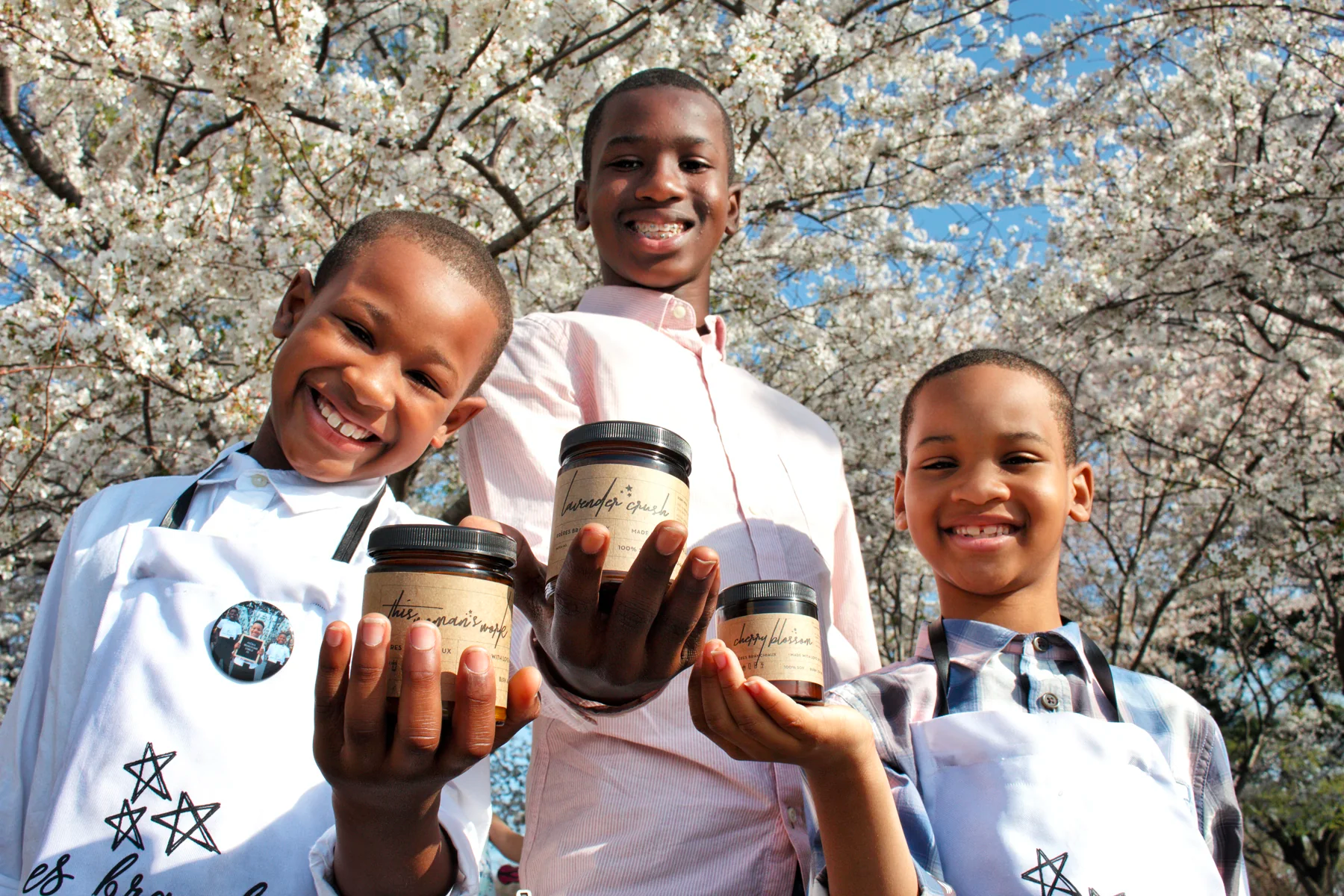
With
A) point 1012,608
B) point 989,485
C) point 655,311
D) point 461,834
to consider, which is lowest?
point 461,834

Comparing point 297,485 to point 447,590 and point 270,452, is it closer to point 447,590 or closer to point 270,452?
point 270,452

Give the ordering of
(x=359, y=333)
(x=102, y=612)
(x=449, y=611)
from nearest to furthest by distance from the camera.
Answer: (x=449, y=611), (x=102, y=612), (x=359, y=333)

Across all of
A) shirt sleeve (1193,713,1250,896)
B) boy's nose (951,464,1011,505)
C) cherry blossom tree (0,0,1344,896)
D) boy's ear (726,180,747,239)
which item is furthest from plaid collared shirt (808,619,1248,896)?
cherry blossom tree (0,0,1344,896)

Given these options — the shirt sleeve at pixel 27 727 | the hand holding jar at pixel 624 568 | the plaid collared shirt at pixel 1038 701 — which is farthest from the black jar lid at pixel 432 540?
the plaid collared shirt at pixel 1038 701

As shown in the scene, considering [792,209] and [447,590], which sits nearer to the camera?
[447,590]

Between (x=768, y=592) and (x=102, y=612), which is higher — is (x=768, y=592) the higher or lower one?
the higher one

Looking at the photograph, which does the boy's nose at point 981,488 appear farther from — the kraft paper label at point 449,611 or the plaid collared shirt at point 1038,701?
the kraft paper label at point 449,611

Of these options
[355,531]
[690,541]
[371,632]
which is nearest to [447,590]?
[371,632]

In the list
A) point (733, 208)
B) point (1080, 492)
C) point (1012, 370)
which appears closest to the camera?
point (1012, 370)

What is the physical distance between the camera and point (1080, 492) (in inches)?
94.9

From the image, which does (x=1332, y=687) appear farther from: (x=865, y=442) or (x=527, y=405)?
(x=527, y=405)

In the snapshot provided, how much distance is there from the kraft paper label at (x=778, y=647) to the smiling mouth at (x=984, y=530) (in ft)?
2.34

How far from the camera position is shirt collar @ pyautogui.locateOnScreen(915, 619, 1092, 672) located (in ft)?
6.50

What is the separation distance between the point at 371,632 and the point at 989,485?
1.48m
